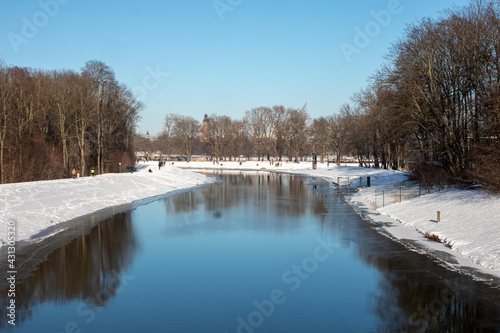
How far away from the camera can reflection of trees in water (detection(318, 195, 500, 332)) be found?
9.47m

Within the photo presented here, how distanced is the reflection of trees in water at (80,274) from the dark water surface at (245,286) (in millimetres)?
34

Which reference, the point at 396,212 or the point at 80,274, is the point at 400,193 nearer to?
the point at 396,212

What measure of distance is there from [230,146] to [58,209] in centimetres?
10857

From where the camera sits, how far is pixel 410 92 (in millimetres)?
34125

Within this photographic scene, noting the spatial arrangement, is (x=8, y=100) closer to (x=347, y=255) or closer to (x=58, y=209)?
(x=58, y=209)

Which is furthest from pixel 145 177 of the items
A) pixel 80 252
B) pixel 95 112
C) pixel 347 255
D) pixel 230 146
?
pixel 230 146

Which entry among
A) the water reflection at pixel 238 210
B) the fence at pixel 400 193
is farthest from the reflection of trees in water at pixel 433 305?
the fence at pixel 400 193

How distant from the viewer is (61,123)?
1927 inches

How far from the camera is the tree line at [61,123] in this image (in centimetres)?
3884

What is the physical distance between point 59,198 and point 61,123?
24008 millimetres

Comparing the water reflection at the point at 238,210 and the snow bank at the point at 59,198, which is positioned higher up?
the snow bank at the point at 59,198

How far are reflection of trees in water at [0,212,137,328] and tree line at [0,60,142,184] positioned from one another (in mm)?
23438

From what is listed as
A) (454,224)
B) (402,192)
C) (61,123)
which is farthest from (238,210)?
(61,123)

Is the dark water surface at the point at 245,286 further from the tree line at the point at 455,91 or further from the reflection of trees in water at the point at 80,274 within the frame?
the tree line at the point at 455,91
